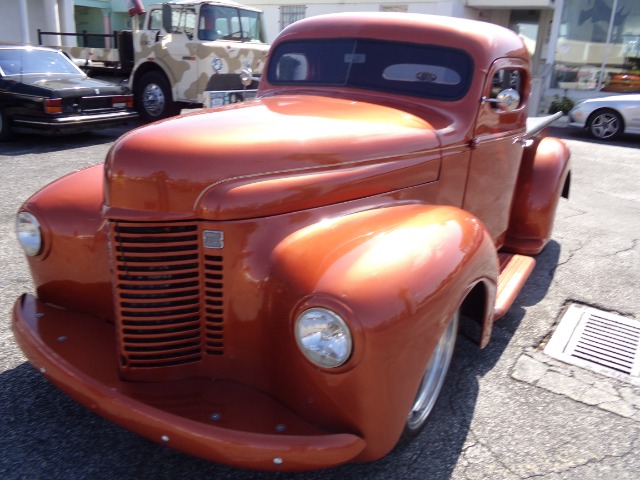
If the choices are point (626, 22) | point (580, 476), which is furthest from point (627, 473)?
point (626, 22)

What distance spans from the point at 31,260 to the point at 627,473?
2.85 m

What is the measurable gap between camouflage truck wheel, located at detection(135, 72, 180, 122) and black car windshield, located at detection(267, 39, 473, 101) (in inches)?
308

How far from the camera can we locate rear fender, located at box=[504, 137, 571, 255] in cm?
432

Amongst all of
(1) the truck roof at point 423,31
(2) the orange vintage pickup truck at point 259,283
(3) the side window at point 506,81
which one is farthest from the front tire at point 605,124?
(2) the orange vintage pickup truck at point 259,283

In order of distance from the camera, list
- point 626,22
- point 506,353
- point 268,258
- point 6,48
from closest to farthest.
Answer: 1. point 268,258
2. point 506,353
3. point 6,48
4. point 626,22

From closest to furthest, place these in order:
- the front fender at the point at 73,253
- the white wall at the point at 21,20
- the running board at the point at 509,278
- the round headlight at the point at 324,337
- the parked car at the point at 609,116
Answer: the round headlight at the point at 324,337 → the front fender at the point at 73,253 → the running board at the point at 509,278 → the parked car at the point at 609,116 → the white wall at the point at 21,20

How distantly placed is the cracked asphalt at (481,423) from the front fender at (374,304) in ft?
1.69

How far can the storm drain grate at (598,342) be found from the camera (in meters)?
3.28

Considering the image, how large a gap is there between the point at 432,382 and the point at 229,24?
9494mm

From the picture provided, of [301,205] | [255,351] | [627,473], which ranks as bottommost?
[627,473]

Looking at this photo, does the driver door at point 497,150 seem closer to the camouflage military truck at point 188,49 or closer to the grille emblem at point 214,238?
the grille emblem at point 214,238

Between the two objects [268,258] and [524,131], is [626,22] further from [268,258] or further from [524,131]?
[268,258]

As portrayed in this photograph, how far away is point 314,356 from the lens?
6.19 feet

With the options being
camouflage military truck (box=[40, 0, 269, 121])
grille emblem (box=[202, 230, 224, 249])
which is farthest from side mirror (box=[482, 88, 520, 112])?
camouflage military truck (box=[40, 0, 269, 121])
